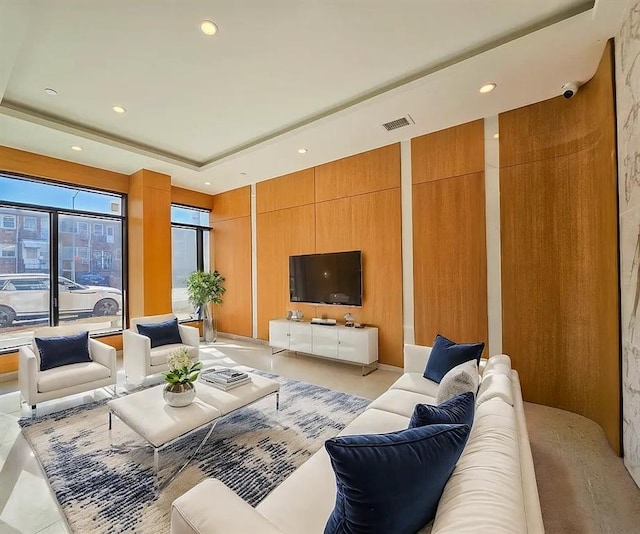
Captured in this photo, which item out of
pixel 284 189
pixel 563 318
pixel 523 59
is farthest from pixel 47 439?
pixel 523 59

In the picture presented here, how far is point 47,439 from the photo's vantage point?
2613 mm

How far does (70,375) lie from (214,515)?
3.09 meters

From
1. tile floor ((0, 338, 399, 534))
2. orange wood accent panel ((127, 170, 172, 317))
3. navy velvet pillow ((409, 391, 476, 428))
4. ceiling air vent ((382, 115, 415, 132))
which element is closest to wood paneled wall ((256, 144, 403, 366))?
ceiling air vent ((382, 115, 415, 132))

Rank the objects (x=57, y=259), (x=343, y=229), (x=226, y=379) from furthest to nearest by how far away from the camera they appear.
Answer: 1. (x=343, y=229)
2. (x=57, y=259)
3. (x=226, y=379)

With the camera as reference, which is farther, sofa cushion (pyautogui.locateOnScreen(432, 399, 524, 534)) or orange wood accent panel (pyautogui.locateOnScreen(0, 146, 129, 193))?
orange wood accent panel (pyautogui.locateOnScreen(0, 146, 129, 193))

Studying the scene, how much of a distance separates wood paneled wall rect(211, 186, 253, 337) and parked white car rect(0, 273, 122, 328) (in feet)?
6.67

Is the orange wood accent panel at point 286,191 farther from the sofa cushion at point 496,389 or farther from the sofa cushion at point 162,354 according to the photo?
the sofa cushion at point 496,389

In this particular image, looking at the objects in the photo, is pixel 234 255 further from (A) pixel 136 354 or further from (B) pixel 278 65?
(B) pixel 278 65

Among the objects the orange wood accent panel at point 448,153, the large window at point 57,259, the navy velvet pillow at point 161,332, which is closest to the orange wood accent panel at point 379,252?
the orange wood accent panel at point 448,153

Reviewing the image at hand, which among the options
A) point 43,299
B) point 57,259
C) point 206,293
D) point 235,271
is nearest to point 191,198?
point 235,271

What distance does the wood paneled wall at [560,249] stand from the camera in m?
2.79

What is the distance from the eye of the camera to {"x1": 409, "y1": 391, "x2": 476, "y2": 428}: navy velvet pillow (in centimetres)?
123

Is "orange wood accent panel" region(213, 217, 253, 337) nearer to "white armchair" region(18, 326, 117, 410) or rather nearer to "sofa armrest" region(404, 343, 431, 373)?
"white armchair" region(18, 326, 117, 410)

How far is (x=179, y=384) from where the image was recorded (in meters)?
2.43
